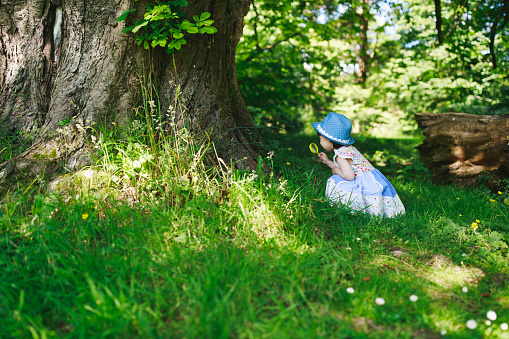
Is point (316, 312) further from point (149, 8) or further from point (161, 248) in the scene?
point (149, 8)

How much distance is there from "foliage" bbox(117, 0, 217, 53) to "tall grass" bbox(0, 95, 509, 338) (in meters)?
0.72

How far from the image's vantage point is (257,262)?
2051 millimetres

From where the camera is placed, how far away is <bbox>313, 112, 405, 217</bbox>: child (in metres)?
3.13

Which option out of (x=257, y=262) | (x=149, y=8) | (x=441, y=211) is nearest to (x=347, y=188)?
(x=441, y=211)

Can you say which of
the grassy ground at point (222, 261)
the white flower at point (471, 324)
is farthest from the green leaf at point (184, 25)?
the white flower at point (471, 324)

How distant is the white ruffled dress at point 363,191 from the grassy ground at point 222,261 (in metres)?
0.18

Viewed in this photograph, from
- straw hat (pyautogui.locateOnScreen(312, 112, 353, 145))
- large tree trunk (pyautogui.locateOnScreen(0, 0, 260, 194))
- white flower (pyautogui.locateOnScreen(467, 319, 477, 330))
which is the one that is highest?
large tree trunk (pyautogui.locateOnScreen(0, 0, 260, 194))

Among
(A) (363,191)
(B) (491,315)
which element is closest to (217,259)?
(B) (491,315)

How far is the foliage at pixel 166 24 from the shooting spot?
2.64m

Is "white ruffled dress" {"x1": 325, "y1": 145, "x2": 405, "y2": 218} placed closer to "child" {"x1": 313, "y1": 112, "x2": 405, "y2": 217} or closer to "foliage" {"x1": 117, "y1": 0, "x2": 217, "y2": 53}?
→ "child" {"x1": 313, "y1": 112, "x2": 405, "y2": 217}

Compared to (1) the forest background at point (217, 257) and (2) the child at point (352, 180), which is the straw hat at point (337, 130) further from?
(1) the forest background at point (217, 257)

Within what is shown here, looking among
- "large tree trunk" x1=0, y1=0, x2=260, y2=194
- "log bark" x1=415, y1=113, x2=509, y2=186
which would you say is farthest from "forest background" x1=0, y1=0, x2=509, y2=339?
"log bark" x1=415, y1=113, x2=509, y2=186

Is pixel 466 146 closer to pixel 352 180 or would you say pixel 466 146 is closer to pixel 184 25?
pixel 352 180

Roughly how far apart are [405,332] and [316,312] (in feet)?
1.46
